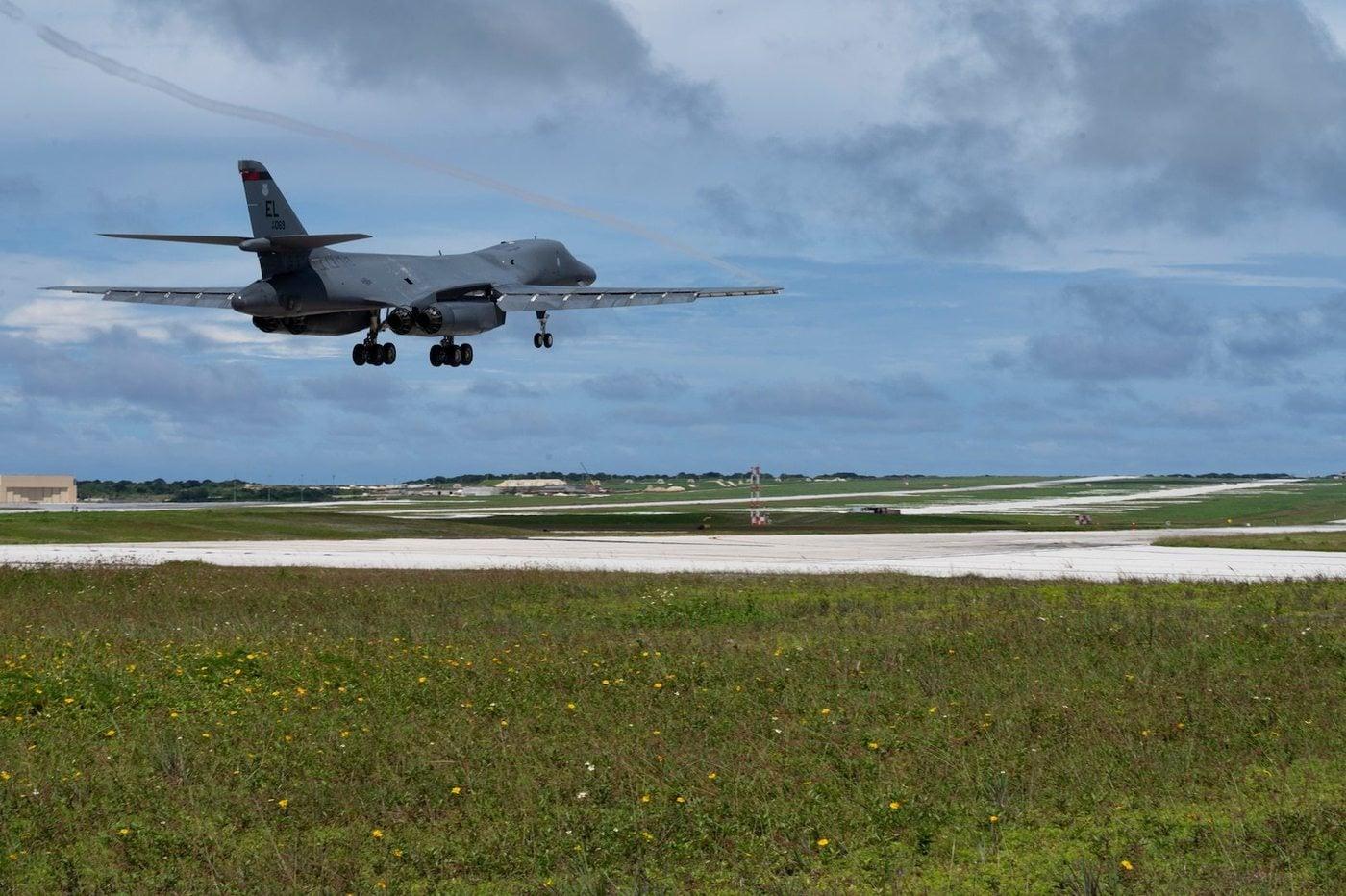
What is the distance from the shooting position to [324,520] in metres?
78.2

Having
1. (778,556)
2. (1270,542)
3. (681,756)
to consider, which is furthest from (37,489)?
(681,756)

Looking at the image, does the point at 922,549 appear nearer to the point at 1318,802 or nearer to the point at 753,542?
the point at 753,542

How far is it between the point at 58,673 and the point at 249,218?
111 feet

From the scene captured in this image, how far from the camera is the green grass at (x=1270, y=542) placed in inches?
2055

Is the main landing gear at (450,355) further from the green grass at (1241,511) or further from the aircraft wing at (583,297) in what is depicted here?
the green grass at (1241,511)

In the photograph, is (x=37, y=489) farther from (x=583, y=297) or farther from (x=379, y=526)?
(x=583, y=297)

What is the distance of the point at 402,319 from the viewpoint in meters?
54.6

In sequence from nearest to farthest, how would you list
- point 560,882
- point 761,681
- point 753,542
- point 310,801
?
point 560,882 → point 310,801 → point 761,681 → point 753,542

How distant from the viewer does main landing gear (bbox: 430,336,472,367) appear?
5794 centimetres

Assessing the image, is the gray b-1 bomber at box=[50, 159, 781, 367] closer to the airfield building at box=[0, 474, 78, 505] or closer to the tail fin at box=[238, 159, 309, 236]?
the tail fin at box=[238, 159, 309, 236]

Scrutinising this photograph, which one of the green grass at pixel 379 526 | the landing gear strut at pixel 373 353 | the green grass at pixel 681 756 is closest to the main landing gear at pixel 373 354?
the landing gear strut at pixel 373 353

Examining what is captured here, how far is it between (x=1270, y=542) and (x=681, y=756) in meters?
47.1

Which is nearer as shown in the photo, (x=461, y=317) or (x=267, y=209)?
(x=267, y=209)

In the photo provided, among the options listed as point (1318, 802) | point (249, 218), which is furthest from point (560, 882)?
point (249, 218)
